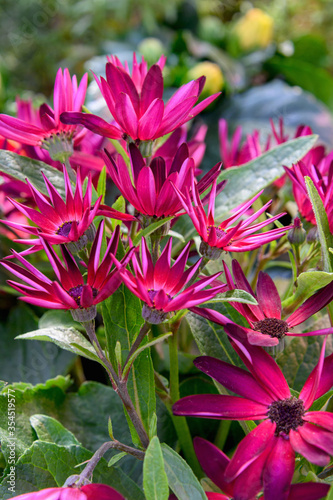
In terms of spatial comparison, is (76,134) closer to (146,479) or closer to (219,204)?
(219,204)

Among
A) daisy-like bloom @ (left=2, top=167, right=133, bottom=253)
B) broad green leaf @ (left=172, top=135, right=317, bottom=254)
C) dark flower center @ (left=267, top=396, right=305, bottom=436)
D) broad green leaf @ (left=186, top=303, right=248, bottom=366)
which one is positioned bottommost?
dark flower center @ (left=267, top=396, right=305, bottom=436)

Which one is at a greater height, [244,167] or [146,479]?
[244,167]

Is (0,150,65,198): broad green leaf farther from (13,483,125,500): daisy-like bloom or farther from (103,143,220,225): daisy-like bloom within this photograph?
(13,483,125,500): daisy-like bloom

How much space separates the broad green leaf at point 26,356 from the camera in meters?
0.46

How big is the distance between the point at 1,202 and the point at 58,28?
4.69ft

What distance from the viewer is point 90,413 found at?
375mm

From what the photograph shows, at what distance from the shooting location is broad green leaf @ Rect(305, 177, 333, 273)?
0.26 m

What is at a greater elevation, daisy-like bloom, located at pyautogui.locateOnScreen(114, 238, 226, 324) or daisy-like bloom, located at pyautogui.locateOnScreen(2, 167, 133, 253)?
daisy-like bloom, located at pyautogui.locateOnScreen(2, 167, 133, 253)

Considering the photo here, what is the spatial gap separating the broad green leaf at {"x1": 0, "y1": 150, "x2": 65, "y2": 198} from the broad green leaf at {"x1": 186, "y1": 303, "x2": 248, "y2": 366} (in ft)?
0.44

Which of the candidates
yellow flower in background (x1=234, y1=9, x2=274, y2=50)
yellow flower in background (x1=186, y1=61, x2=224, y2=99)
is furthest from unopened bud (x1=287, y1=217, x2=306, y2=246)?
yellow flower in background (x1=234, y1=9, x2=274, y2=50)

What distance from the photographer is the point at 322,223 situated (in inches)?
10.6

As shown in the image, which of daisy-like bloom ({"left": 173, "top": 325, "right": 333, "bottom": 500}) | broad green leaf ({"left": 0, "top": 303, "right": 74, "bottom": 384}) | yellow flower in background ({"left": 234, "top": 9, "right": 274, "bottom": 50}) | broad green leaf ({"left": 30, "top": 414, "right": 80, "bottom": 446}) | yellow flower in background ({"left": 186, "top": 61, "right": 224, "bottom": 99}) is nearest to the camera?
daisy-like bloom ({"left": 173, "top": 325, "right": 333, "bottom": 500})

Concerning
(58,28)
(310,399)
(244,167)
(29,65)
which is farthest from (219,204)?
(58,28)

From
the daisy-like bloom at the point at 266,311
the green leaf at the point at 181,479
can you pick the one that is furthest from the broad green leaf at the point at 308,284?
the green leaf at the point at 181,479
